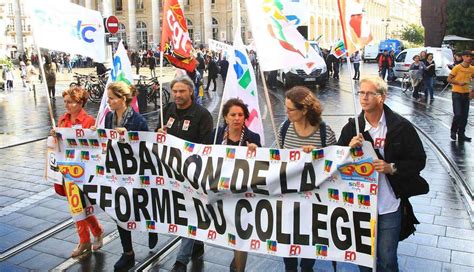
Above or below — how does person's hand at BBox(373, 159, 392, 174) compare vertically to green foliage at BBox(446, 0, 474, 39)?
below

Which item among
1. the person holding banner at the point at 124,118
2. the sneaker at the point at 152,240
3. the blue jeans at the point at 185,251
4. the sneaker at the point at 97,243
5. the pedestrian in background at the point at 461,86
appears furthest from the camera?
the pedestrian in background at the point at 461,86

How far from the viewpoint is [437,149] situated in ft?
30.4

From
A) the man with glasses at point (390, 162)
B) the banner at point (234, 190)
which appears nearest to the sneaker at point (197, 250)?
the banner at point (234, 190)

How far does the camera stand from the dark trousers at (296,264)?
162 inches

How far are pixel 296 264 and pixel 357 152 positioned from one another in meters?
1.26

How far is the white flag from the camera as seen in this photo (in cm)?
459

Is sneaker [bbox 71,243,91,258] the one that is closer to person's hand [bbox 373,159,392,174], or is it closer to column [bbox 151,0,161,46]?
person's hand [bbox 373,159,392,174]

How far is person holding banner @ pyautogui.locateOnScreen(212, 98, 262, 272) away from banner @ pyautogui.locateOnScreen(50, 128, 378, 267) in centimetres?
24

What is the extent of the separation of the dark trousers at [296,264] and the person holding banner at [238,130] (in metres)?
0.35

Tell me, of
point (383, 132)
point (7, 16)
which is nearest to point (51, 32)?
point (383, 132)

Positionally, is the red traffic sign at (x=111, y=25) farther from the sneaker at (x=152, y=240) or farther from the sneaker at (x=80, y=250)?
the sneaker at (x=152, y=240)

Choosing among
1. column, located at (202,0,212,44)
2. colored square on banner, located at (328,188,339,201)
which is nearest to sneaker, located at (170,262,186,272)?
colored square on banner, located at (328,188,339,201)

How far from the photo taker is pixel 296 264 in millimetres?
4148

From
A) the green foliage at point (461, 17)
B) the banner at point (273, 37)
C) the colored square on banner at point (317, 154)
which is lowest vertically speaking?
the colored square on banner at point (317, 154)
